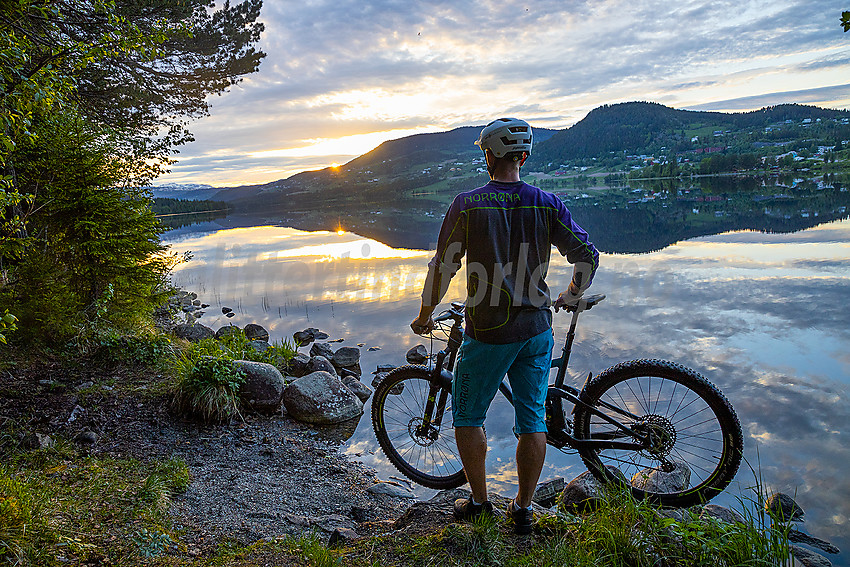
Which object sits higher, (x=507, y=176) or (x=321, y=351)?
(x=507, y=176)

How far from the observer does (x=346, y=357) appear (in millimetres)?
10250

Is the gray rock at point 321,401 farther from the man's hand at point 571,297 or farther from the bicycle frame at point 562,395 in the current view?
the man's hand at point 571,297

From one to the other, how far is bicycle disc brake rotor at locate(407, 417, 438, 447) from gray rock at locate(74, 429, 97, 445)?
3.36 metres

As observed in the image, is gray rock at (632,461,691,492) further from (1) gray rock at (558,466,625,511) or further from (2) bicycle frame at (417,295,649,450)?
(2) bicycle frame at (417,295,649,450)

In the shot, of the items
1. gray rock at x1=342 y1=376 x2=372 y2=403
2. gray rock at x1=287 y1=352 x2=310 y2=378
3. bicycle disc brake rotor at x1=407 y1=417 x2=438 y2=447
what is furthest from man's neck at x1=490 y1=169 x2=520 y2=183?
gray rock at x1=287 y1=352 x2=310 y2=378

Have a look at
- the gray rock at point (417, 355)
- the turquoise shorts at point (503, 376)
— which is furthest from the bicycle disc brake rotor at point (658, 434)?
→ the gray rock at point (417, 355)

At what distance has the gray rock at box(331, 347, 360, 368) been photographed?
10.1 m

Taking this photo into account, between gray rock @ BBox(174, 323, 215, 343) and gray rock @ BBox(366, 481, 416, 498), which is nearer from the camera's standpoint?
gray rock @ BBox(366, 481, 416, 498)

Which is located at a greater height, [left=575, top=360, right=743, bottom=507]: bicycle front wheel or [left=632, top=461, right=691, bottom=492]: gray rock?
[left=575, top=360, right=743, bottom=507]: bicycle front wheel

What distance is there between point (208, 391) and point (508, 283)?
4.76 meters

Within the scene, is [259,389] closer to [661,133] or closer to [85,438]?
[85,438]

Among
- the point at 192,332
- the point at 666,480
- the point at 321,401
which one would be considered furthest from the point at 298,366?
the point at 666,480

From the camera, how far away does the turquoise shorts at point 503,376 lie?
3355mm

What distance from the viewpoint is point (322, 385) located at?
7.44m
